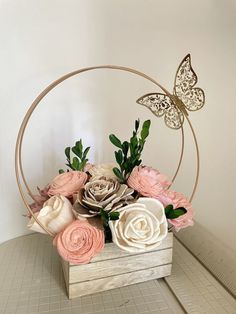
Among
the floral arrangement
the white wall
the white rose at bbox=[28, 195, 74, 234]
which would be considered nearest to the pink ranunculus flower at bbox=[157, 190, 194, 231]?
the floral arrangement

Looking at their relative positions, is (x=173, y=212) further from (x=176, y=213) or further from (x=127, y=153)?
(x=127, y=153)

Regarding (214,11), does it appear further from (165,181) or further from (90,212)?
(90,212)

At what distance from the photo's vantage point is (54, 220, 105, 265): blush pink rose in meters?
0.54

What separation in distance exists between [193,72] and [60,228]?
2.49 feet

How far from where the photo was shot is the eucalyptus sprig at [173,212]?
60 centimetres

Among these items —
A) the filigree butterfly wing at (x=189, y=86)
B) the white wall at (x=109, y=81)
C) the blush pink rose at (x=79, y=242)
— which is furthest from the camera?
the filigree butterfly wing at (x=189, y=86)

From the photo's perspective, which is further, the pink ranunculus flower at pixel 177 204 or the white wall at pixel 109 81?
the white wall at pixel 109 81

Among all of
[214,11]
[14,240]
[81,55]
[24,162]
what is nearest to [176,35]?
[214,11]

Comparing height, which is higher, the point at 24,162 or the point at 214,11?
the point at 214,11

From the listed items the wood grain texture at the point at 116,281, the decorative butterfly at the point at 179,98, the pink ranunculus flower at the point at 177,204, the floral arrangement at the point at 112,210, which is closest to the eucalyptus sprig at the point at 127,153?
the floral arrangement at the point at 112,210

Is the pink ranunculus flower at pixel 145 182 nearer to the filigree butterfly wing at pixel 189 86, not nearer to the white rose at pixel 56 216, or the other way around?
the white rose at pixel 56 216

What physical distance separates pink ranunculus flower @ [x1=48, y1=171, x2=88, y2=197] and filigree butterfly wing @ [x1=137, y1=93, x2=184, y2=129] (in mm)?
490

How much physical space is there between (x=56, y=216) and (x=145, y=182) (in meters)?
0.22

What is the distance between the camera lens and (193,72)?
3.26 feet
